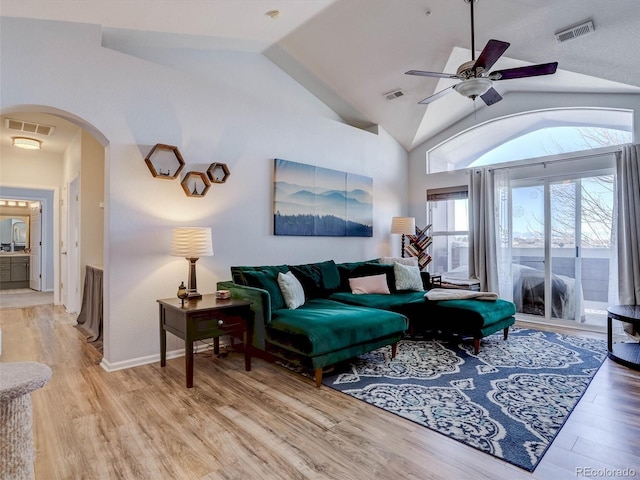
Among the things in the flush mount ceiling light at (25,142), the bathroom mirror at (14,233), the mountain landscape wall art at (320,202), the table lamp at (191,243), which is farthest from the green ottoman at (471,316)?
the bathroom mirror at (14,233)

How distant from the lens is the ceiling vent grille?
4.59 metres

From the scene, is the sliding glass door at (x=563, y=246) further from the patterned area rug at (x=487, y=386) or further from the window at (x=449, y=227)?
the patterned area rug at (x=487, y=386)

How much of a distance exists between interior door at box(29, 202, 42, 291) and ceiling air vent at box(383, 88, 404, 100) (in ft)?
26.6

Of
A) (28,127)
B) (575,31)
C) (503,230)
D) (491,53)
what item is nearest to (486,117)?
(503,230)

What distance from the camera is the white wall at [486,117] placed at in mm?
4527

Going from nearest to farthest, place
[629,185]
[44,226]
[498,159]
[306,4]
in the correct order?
1. [306,4]
2. [629,185]
3. [498,159]
4. [44,226]

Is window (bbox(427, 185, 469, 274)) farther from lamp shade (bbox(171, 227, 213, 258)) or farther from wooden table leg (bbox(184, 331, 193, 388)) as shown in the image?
wooden table leg (bbox(184, 331, 193, 388))

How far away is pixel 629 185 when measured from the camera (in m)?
4.30

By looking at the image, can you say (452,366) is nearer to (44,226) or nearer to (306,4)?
(306,4)

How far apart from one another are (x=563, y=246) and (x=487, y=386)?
3.18 meters

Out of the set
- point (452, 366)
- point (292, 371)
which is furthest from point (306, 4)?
point (452, 366)

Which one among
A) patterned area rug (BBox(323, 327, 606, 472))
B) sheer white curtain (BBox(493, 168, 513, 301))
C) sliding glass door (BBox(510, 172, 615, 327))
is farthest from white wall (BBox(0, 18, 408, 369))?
sliding glass door (BBox(510, 172, 615, 327))

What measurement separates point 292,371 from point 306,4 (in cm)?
354

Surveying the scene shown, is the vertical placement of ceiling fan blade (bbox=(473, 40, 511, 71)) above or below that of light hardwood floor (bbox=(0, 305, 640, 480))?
above
